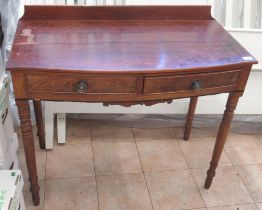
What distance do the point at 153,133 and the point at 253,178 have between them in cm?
57

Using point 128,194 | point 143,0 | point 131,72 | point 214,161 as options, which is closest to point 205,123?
point 214,161

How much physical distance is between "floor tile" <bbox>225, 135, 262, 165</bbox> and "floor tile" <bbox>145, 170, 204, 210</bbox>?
0.98ft

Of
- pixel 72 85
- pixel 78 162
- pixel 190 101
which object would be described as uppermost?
pixel 72 85

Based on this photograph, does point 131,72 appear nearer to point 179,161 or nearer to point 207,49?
point 207,49

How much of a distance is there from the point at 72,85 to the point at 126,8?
0.45 metres

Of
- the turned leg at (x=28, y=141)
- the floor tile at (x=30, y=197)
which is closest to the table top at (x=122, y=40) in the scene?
the turned leg at (x=28, y=141)

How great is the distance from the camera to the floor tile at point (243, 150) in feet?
5.71

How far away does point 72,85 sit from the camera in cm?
106

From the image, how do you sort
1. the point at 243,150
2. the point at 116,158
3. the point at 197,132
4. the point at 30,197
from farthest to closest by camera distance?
1. the point at 197,132
2. the point at 243,150
3. the point at 116,158
4. the point at 30,197

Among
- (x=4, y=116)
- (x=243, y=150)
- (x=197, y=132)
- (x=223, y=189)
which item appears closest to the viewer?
(x=4, y=116)

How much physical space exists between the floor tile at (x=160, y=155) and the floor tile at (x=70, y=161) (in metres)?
0.27

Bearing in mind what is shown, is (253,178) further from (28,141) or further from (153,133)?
(28,141)

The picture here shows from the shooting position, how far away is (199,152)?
1.77m

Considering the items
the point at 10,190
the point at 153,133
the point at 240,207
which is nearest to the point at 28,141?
the point at 10,190
